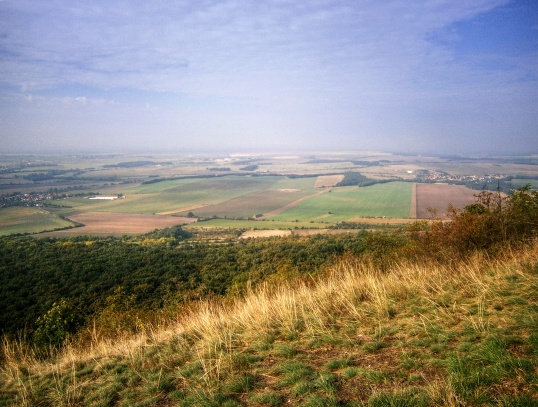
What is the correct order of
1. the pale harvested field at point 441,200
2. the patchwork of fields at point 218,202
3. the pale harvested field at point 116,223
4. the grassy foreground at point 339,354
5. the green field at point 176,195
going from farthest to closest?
1. the green field at point 176,195
2. the patchwork of fields at point 218,202
3. the pale harvested field at point 116,223
4. the pale harvested field at point 441,200
5. the grassy foreground at point 339,354

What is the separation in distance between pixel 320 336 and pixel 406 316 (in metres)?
1.74

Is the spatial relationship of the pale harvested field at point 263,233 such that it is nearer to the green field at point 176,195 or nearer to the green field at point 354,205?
the green field at point 354,205

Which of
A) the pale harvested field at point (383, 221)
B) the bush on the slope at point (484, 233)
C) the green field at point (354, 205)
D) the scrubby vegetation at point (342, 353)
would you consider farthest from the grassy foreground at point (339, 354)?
the green field at point (354, 205)

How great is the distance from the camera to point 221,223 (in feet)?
192

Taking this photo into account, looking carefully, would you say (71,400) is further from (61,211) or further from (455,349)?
(61,211)

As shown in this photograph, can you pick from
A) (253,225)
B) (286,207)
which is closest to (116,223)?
(253,225)

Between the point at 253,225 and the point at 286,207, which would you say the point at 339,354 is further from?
the point at 286,207

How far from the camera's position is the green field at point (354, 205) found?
58.9 metres

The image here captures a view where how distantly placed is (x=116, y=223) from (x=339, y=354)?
6033 centimetres

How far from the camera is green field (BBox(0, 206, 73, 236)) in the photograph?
49.1m

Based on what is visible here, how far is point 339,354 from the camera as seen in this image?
4.57 meters

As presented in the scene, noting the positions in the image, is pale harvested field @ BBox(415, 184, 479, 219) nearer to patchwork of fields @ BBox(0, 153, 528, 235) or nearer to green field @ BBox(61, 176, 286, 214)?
patchwork of fields @ BBox(0, 153, 528, 235)

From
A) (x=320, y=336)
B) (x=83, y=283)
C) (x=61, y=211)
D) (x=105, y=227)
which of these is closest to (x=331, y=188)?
(x=105, y=227)

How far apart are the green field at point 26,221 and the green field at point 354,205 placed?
137 feet
